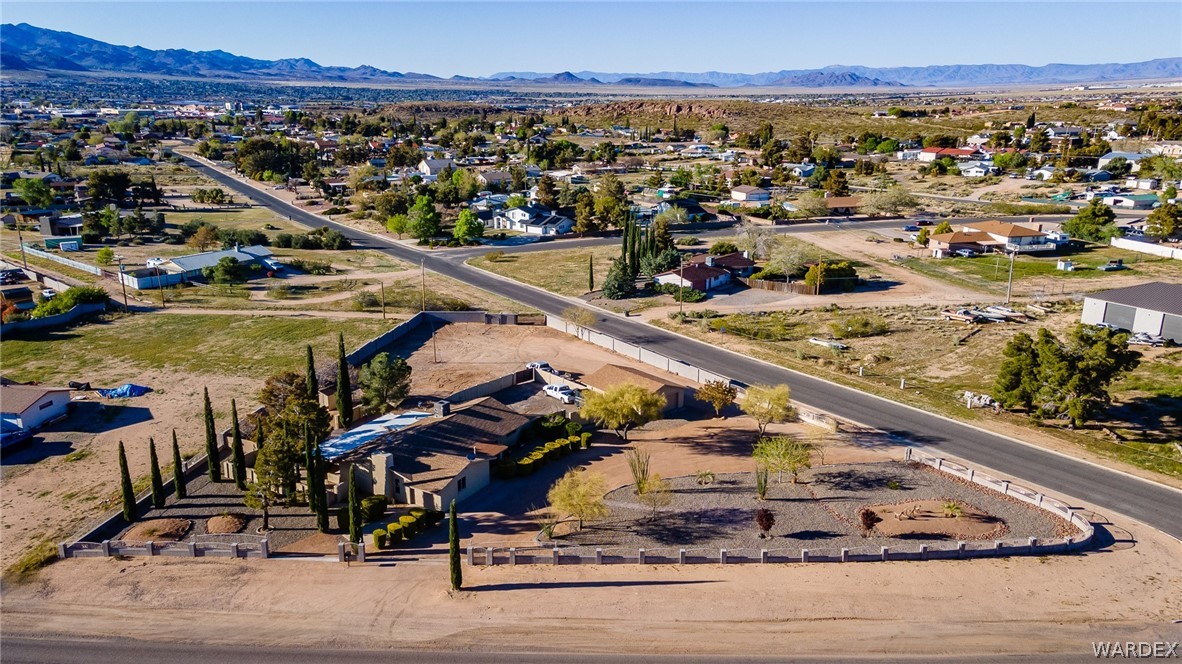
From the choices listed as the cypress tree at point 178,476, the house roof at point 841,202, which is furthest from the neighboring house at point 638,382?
the house roof at point 841,202

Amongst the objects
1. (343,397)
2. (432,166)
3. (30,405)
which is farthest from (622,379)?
(432,166)

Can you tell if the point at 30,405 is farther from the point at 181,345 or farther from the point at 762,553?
the point at 762,553

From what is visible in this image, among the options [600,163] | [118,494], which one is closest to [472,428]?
[118,494]

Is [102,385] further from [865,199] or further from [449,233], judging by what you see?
[865,199]

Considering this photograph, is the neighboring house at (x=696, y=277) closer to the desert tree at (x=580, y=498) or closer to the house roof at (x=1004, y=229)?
the house roof at (x=1004, y=229)

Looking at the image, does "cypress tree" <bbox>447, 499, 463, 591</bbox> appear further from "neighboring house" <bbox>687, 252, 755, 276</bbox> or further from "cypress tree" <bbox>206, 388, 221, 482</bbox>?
"neighboring house" <bbox>687, 252, 755, 276</bbox>

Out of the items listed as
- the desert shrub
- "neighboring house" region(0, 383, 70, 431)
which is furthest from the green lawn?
the desert shrub
